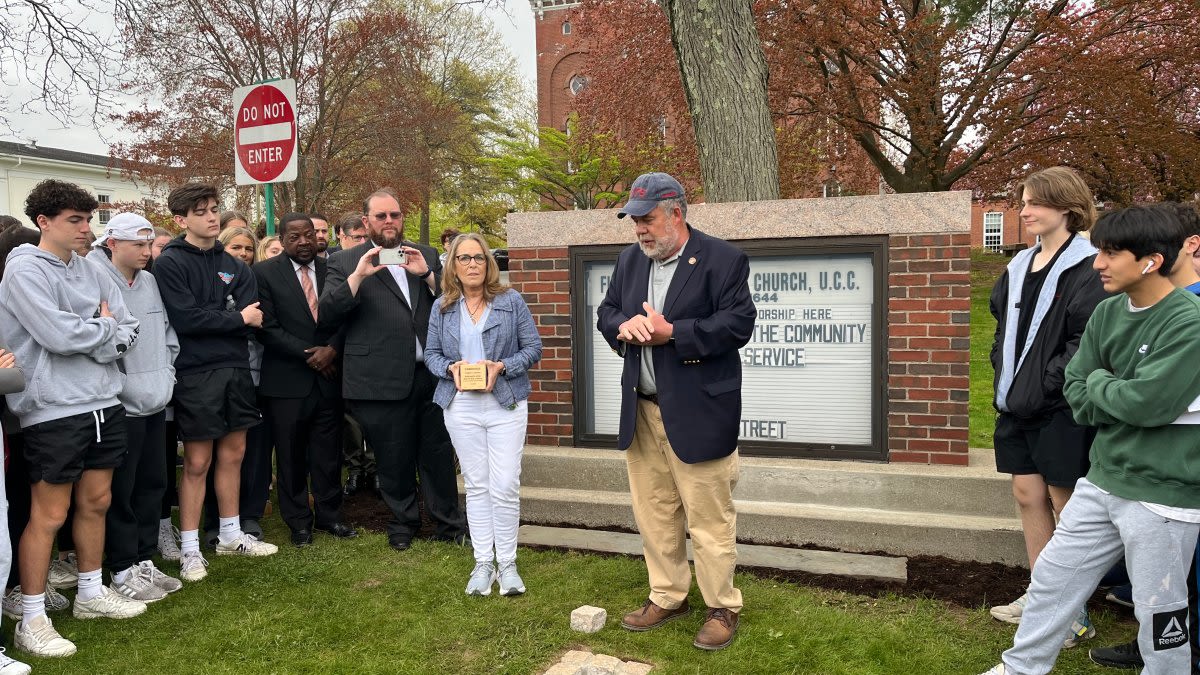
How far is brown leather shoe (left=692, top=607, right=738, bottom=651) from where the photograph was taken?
12.8ft

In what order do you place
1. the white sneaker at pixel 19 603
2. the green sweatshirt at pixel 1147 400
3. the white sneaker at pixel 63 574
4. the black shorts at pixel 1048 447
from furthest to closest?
the white sneaker at pixel 63 574
the white sneaker at pixel 19 603
the black shorts at pixel 1048 447
the green sweatshirt at pixel 1147 400

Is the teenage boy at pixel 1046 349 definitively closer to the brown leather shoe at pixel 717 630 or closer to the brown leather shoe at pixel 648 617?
the brown leather shoe at pixel 717 630

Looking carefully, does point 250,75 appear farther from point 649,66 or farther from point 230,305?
point 230,305

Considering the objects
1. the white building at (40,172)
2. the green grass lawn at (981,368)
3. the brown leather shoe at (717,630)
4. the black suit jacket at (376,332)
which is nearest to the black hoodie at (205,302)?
the black suit jacket at (376,332)

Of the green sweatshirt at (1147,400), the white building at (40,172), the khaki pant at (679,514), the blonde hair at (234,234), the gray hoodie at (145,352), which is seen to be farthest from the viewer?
the white building at (40,172)

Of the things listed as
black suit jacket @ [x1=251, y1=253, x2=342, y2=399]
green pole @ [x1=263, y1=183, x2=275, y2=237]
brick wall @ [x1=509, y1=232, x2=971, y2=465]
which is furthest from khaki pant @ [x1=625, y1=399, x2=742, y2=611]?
green pole @ [x1=263, y1=183, x2=275, y2=237]

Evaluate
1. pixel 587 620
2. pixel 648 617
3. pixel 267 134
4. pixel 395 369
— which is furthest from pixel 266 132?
pixel 648 617

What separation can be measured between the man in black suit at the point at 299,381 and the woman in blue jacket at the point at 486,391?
106 centimetres

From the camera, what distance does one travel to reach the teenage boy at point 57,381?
403cm

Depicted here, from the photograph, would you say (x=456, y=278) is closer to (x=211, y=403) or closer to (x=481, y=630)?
(x=211, y=403)

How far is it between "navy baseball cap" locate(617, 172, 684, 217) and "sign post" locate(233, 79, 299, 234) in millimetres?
3277

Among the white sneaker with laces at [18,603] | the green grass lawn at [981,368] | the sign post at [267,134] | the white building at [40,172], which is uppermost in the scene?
the white building at [40,172]

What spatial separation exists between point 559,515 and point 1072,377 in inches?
135

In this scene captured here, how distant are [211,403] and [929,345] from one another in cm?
422
